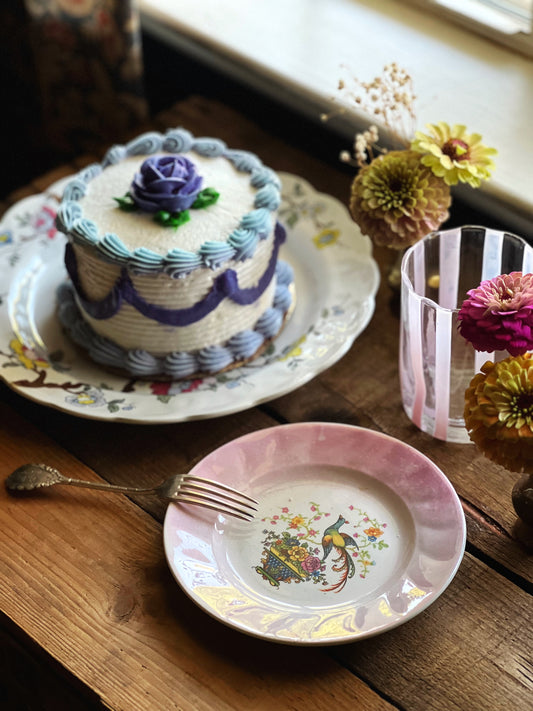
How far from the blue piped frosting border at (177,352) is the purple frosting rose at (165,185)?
0.61 feet

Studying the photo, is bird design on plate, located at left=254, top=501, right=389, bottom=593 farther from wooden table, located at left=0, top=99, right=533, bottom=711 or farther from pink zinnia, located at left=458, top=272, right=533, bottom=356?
pink zinnia, located at left=458, top=272, right=533, bottom=356

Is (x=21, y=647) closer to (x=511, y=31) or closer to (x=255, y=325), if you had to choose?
(x=255, y=325)

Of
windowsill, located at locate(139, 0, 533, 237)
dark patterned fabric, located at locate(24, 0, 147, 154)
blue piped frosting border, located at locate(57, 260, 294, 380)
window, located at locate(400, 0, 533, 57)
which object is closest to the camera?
blue piped frosting border, located at locate(57, 260, 294, 380)

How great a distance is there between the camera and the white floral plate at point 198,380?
43.3 inches

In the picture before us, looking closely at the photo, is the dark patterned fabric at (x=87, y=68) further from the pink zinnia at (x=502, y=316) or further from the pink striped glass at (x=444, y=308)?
the pink zinnia at (x=502, y=316)

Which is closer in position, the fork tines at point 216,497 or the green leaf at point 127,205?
the fork tines at point 216,497

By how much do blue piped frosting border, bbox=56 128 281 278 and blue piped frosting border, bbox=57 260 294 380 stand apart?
124mm

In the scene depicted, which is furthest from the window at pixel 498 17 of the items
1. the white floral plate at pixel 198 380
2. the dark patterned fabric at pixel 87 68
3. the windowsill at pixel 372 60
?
the dark patterned fabric at pixel 87 68

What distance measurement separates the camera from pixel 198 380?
3.80ft

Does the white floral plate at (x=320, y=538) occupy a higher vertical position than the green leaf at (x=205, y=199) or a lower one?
lower

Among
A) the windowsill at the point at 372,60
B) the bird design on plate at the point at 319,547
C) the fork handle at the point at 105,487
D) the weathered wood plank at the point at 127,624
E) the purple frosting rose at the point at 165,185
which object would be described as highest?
the purple frosting rose at the point at 165,185

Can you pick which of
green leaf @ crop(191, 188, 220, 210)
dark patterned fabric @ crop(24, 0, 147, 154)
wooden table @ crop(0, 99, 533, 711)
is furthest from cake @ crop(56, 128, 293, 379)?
dark patterned fabric @ crop(24, 0, 147, 154)

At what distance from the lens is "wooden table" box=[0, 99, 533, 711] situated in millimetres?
849

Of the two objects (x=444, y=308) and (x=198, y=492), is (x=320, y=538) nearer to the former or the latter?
(x=198, y=492)
